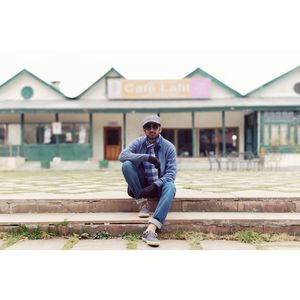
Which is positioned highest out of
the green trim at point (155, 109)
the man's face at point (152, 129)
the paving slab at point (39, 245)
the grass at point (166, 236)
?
the green trim at point (155, 109)

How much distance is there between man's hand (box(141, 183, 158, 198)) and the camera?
4357 millimetres

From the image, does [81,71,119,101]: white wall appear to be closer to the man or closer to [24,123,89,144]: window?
[24,123,89,144]: window

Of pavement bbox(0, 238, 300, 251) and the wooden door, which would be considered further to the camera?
the wooden door

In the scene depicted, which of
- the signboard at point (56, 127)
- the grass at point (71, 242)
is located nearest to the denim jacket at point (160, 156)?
the grass at point (71, 242)

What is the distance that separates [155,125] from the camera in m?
4.54

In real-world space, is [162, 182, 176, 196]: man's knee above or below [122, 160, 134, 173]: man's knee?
below

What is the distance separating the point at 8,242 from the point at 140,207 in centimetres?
151

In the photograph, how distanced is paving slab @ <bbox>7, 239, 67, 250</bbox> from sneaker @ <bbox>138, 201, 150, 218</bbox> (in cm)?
89

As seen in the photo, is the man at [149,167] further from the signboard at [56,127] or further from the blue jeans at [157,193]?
the signboard at [56,127]

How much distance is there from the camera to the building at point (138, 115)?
1870 centimetres

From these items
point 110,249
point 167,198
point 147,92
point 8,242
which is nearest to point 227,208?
point 167,198

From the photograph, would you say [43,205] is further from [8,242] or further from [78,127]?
[78,127]

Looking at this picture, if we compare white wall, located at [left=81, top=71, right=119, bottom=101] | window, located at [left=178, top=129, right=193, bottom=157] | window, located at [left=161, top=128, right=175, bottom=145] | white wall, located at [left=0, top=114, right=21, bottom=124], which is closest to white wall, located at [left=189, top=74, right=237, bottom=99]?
window, located at [left=178, top=129, right=193, bottom=157]

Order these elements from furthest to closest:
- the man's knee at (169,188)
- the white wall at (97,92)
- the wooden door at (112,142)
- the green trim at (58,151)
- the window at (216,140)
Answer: the wooden door at (112,142), the window at (216,140), the white wall at (97,92), the green trim at (58,151), the man's knee at (169,188)
